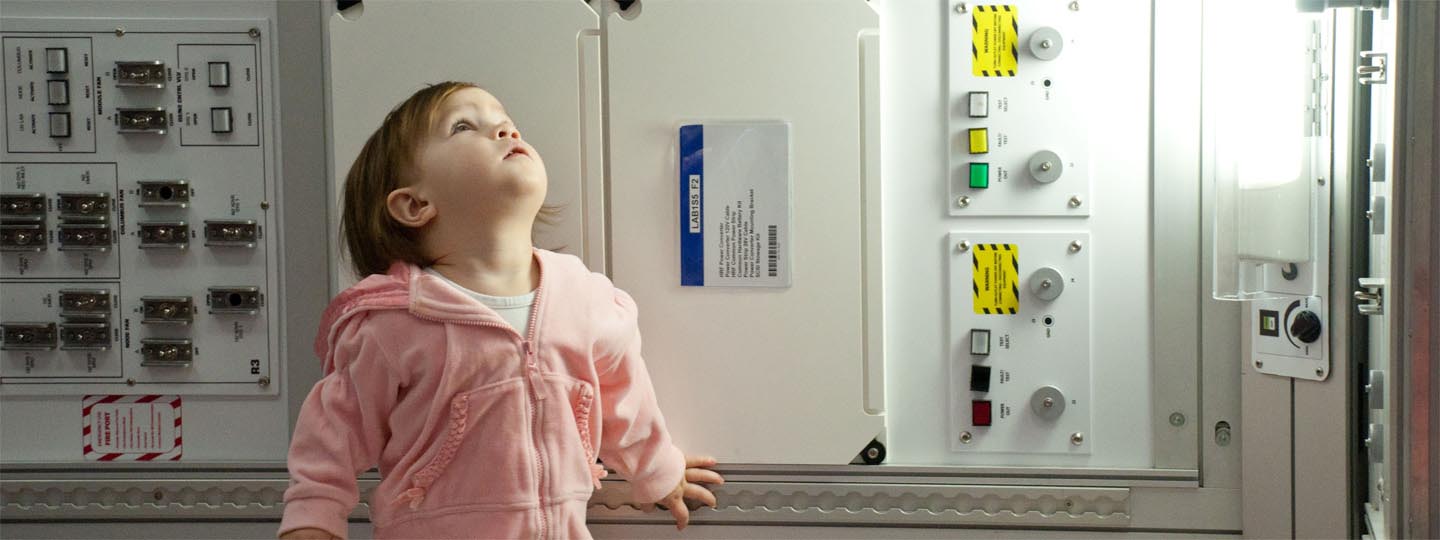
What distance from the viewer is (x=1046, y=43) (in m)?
2.37

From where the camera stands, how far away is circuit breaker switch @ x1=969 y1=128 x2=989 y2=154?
7.88ft

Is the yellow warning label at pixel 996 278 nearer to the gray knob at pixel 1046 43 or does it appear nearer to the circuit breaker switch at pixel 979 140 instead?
the circuit breaker switch at pixel 979 140

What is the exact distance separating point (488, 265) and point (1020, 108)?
3.98ft

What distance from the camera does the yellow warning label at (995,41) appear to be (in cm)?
240

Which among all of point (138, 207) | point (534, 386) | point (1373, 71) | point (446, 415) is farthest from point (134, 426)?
point (1373, 71)

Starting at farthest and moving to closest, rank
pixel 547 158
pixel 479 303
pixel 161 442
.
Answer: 1. pixel 161 442
2. pixel 547 158
3. pixel 479 303

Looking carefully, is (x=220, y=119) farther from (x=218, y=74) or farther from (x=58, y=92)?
(x=58, y=92)

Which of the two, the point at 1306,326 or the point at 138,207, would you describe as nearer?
the point at 1306,326

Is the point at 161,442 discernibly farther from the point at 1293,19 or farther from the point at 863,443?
the point at 1293,19

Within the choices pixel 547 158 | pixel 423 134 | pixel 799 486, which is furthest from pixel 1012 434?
pixel 423 134

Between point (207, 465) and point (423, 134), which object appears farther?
point (207, 465)

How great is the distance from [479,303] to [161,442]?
110cm

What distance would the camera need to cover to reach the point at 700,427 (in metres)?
2.47

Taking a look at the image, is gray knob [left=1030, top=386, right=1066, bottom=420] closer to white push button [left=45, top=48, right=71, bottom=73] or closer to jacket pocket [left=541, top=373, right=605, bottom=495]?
jacket pocket [left=541, top=373, right=605, bottom=495]
